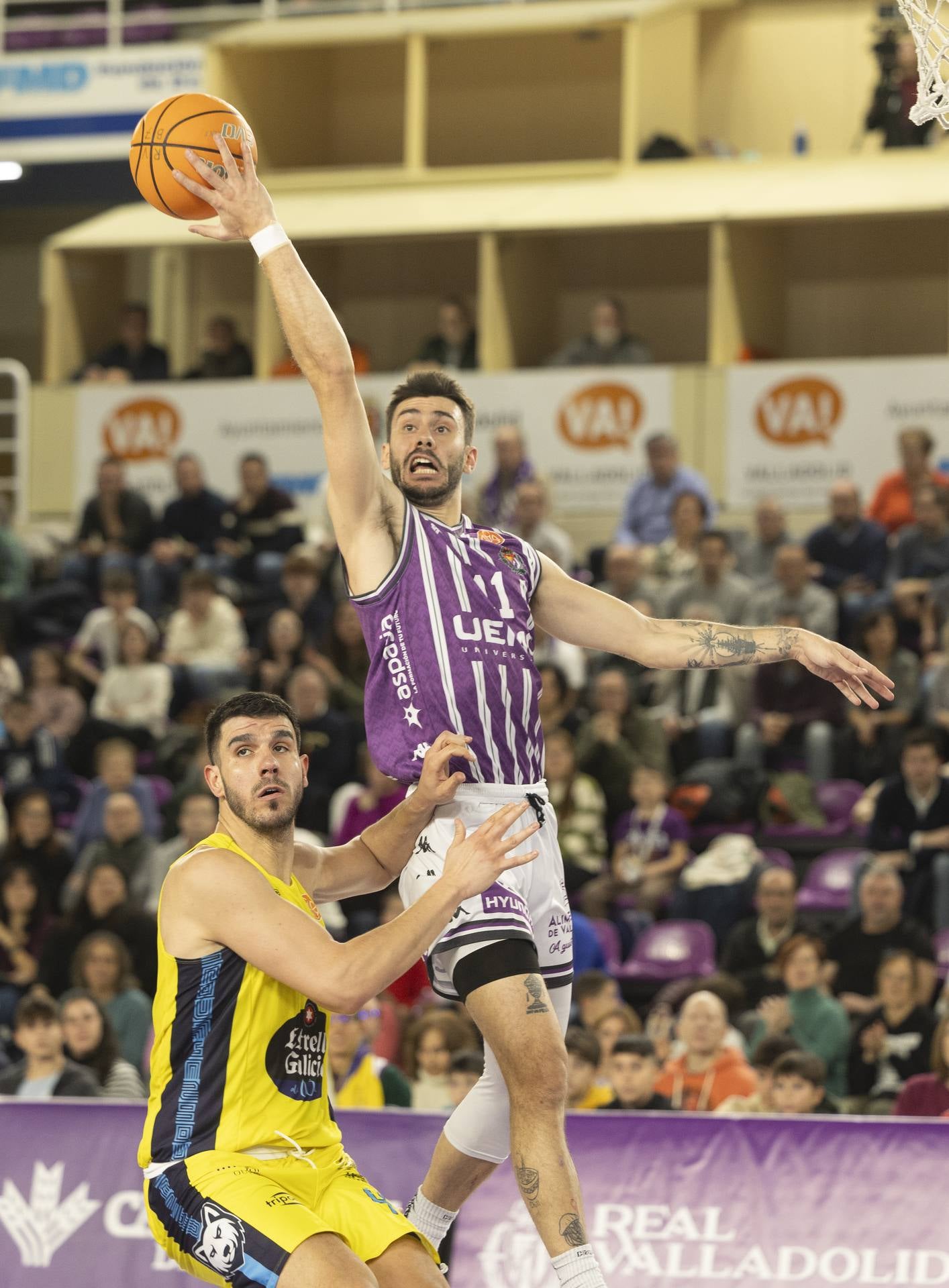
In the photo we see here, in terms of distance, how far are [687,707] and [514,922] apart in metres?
8.54

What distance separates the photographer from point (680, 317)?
22.0 metres

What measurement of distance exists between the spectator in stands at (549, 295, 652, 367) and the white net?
11117 mm

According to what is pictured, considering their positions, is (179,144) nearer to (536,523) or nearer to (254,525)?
(536,523)

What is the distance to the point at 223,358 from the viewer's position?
795 inches

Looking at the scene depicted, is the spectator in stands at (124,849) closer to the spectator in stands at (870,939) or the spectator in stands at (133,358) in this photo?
the spectator in stands at (870,939)

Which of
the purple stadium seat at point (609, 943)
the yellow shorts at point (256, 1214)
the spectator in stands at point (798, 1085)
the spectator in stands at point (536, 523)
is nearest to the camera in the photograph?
the yellow shorts at point (256, 1214)

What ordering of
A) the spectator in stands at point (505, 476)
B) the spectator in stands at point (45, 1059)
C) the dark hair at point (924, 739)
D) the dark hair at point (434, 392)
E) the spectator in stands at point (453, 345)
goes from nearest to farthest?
the dark hair at point (434, 392), the spectator in stands at point (45, 1059), the dark hair at point (924, 739), the spectator in stands at point (505, 476), the spectator in stands at point (453, 345)

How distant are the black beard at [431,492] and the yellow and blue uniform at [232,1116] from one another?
1.26 m

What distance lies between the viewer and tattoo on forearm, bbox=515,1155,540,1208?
5.77 metres

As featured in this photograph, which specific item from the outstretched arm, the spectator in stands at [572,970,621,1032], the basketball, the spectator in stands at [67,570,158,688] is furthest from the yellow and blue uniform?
the spectator in stands at [67,570,158,688]

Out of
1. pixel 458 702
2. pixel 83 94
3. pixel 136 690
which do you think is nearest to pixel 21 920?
pixel 136 690

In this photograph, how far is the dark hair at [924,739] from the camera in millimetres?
12367

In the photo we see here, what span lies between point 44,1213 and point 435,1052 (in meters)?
2.52

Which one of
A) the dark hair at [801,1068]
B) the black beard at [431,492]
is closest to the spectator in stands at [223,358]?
the dark hair at [801,1068]
